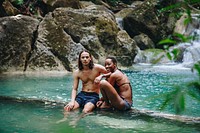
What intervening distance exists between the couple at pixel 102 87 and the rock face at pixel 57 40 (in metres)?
7.62

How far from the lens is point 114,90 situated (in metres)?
4.96

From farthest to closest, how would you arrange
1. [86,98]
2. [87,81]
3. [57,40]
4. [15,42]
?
[57,40], [15,42], [87,81], [86,98]

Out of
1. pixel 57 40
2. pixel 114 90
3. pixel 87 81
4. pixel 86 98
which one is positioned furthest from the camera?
pixel 57 40

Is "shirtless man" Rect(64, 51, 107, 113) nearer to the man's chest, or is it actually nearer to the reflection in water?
the man's chest

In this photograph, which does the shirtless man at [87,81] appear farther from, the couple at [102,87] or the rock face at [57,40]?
the rock face at [57,40]

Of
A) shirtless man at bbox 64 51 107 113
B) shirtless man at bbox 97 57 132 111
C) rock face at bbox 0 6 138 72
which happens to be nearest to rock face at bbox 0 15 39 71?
rock face at bbox 0 6 138 72

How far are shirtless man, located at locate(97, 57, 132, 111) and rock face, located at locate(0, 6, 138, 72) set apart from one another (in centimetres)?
806

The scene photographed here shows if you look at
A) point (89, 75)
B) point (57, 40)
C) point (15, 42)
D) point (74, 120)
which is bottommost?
Answer: point (74, 120)

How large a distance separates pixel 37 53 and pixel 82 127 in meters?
9.11

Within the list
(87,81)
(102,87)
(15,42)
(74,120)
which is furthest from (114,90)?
(15,42)

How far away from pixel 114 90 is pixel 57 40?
9.14 m

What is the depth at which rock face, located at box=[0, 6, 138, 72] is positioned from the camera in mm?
13109

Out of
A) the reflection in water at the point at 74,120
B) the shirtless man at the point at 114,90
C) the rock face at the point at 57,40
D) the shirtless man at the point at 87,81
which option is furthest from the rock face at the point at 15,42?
the shirtless man at the point at 114,90

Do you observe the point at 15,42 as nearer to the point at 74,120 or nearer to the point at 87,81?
the point at 87,81
